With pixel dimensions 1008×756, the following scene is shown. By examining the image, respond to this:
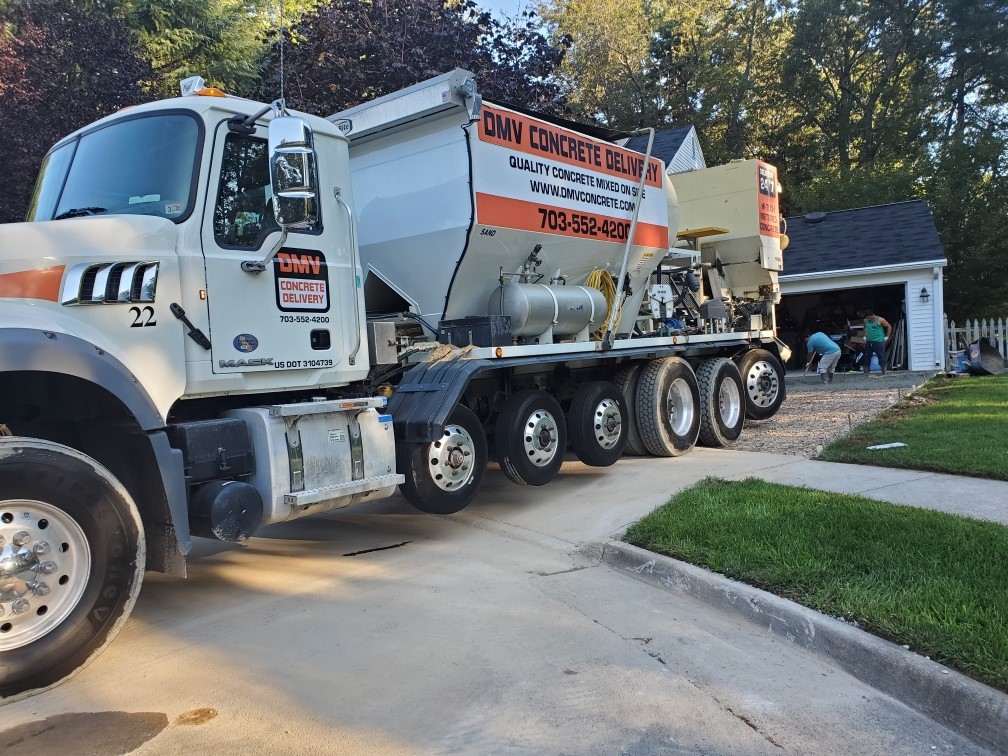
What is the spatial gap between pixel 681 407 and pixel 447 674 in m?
6.29

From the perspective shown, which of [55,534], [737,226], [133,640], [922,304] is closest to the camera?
[55,534]

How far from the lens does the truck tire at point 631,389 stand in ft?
29.0

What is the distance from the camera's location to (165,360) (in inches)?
178

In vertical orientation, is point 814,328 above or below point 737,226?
below

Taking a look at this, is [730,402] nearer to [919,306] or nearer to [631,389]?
[631,389]

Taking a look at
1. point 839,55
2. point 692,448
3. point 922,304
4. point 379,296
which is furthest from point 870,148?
point 379,296

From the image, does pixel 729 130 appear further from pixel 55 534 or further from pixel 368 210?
pixel 55 534

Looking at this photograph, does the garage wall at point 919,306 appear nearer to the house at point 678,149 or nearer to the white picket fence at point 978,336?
the white picket fence at point 978,336

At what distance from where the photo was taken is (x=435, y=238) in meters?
6.73

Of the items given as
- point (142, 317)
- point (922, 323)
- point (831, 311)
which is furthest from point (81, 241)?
point (831, 311)

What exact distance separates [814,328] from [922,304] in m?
5.93

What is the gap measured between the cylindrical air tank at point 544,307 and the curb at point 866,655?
2.66m

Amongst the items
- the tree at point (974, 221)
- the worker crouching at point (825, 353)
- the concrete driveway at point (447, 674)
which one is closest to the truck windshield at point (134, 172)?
the concrete driveway at point (447, 674)

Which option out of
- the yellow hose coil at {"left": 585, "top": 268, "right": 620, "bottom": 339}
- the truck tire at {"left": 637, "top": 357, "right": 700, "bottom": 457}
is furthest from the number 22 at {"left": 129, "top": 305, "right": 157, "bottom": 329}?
the truck tire at {"left": 637, "top": 357, "right": 700, "bottom": 457}
